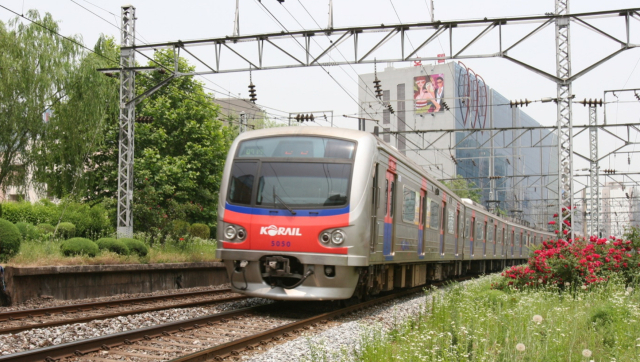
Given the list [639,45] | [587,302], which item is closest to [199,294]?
[587,302]

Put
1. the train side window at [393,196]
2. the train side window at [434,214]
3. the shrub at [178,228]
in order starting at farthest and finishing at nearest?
the shrub at [178,228], the train side window at [434,214], the train side window at [393,196]

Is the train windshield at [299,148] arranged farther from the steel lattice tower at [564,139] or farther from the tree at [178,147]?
the tree at [178,147]

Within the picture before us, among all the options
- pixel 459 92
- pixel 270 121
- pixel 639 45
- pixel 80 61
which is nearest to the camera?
pixel 639 45

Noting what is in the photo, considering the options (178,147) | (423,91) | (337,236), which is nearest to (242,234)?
(337,236)

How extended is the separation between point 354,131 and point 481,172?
79928mm

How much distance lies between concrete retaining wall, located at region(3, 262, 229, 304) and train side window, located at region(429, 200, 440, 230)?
641 cm

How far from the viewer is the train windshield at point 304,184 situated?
9.91m

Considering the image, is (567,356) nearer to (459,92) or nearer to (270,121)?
(270,121)

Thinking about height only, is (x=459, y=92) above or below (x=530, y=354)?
above

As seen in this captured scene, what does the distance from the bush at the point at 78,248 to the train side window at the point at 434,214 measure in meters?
7.89

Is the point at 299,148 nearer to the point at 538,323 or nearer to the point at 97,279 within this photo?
the point at 538,323

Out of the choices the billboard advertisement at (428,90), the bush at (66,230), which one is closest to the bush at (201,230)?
the bush at (66,230)

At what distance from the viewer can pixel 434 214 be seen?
53.4ft

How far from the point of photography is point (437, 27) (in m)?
16.2
